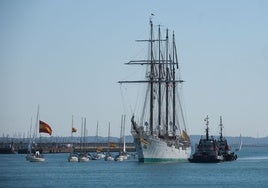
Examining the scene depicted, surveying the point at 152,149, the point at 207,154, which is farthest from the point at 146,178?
the point at 207,154

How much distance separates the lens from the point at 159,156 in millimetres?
169750

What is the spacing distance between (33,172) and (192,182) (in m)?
37.7

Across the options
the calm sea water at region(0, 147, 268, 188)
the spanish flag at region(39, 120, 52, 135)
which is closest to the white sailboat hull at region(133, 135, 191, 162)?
the calm sea water at region(0, 147, 268, 188)

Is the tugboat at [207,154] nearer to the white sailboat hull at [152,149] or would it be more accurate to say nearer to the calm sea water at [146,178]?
the white sailboat hull at [152,149]

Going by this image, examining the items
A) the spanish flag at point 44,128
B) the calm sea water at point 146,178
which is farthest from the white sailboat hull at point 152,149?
the spanish flag at point 44,128

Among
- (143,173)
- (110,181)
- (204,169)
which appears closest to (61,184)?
(110,181)

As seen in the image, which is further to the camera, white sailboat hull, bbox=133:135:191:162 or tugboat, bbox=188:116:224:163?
tugboat, bbox=188:116:224:163

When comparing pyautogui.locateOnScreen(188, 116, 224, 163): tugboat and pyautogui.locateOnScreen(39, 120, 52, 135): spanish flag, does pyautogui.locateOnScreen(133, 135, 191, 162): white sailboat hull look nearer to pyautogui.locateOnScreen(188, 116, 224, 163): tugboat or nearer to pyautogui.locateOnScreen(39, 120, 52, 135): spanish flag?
pyautogui.locateOnScreen(188, 116, 224, 163): tugboat

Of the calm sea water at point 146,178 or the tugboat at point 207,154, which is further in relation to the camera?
the tugboat at point 207,154

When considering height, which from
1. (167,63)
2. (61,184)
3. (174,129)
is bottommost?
(61,184)

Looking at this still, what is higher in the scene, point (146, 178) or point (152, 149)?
point (152, 149)

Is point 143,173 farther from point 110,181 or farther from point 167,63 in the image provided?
point 167,63

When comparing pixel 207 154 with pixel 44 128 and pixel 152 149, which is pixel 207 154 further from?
pixel 44 128

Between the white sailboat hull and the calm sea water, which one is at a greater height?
the white sailboat hull
